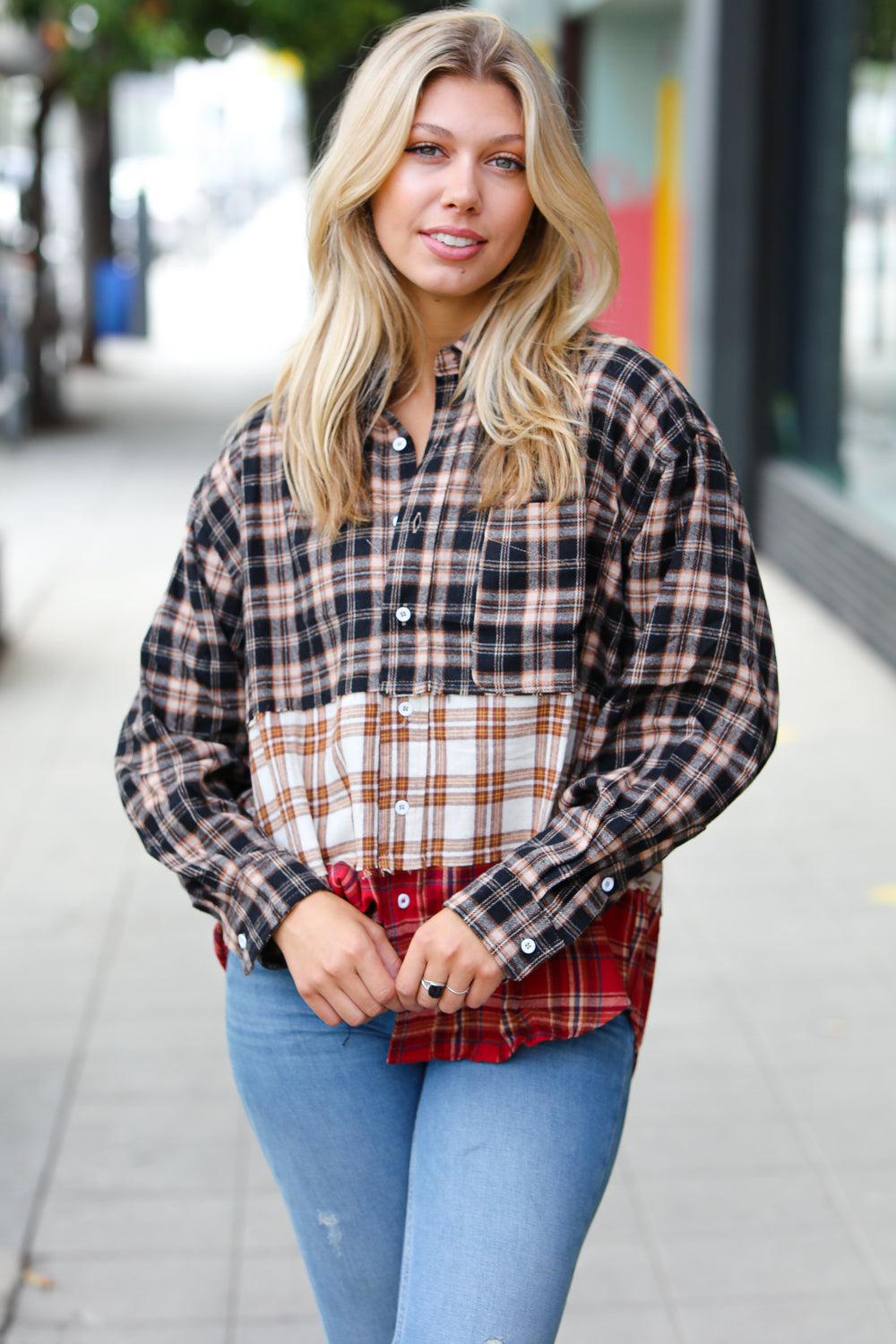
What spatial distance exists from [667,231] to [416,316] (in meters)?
9.57

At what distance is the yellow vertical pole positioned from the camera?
422 inches

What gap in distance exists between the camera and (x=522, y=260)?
198 cm

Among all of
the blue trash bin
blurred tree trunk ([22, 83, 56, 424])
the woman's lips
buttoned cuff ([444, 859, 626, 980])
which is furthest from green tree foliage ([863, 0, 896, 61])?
the blue trash bin

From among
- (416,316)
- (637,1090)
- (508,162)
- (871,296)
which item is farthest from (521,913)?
(871,296)

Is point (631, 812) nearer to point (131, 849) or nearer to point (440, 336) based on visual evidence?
point (440, 336)

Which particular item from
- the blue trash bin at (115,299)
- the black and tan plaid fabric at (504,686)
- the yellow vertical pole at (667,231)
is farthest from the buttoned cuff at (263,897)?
the blue trash bin at (115,299)

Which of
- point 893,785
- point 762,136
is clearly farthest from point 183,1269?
point 762,136

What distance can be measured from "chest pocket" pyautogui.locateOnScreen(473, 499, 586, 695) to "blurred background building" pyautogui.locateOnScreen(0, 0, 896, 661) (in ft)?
8.08

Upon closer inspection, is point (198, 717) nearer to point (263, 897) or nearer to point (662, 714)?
point (263, 897)

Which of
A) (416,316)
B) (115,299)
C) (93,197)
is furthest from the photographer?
(115,299)

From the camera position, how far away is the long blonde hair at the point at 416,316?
6.07 feet

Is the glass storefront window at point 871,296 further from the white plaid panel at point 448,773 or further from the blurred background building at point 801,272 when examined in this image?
the white plaid panel at point 448,773

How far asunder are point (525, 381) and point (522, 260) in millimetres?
186

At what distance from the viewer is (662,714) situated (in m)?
1.84
